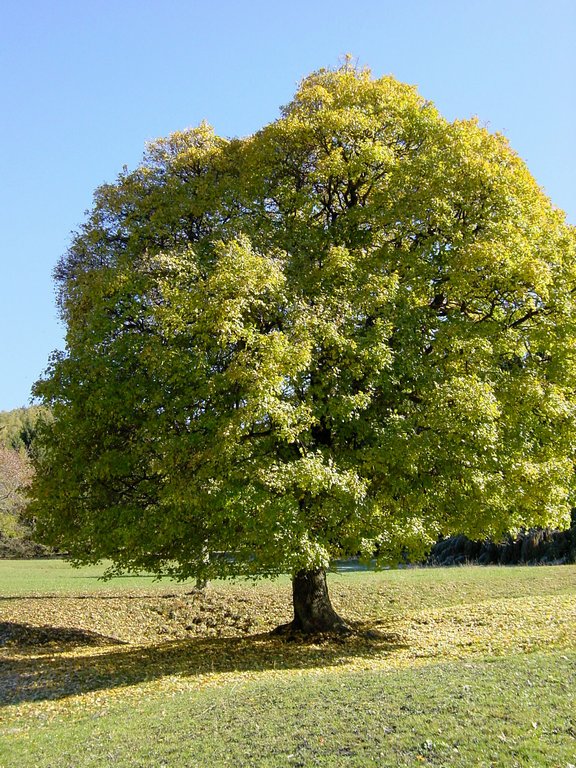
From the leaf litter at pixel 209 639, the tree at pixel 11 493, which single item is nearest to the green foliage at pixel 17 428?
the tree at pixel 11 493

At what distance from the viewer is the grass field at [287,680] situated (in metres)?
7.57

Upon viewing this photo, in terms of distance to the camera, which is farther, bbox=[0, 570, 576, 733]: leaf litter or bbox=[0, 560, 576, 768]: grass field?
bbox=[0, 570, 576, 733]: leaf litter

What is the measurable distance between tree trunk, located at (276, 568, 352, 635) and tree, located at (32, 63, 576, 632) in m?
0.06

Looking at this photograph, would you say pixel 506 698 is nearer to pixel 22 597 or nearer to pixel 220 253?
pixel 220 253

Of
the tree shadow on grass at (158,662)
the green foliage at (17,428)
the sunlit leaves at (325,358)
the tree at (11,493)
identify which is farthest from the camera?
the green foliage at (17,428)

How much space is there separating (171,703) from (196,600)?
512 inches

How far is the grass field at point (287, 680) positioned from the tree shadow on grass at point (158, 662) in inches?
2.7

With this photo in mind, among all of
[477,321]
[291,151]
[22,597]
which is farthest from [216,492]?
[22,597]

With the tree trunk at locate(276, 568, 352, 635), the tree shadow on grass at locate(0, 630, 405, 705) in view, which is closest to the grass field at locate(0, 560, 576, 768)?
the tree shadow on grass at locate(0, 630, 405, 705)

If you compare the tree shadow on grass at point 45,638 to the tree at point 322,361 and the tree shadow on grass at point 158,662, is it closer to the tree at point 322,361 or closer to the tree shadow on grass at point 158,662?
the tree shadow on grass at point 158,662

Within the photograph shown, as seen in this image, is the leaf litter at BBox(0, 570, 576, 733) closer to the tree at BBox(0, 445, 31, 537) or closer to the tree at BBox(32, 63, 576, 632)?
the tree at BBox(32, 63, 576, 632)

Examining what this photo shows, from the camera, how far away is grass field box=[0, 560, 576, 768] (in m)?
7.57

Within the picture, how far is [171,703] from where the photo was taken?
10.8 m

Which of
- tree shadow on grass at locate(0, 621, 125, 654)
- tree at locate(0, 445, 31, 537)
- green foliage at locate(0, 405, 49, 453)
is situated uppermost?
green foliage at locate(0, 405, 49, 453)
